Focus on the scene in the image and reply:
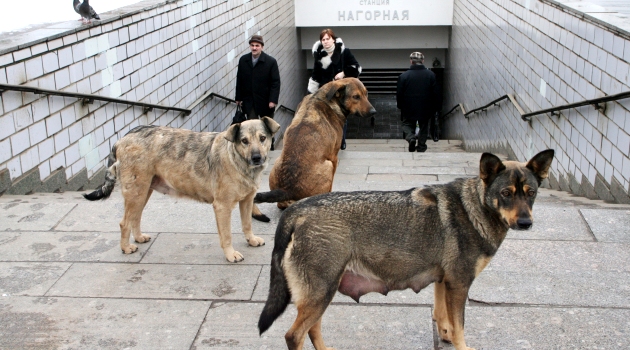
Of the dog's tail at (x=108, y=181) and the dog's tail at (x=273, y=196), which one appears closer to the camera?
the dog's tail at (x=108, y=181)

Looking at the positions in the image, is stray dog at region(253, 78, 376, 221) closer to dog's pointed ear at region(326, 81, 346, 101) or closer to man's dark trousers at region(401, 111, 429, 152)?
dog's pointed ear at region(326, 81, 346, 101)

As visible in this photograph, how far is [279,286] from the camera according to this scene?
3365 mm

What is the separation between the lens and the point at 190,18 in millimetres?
10484

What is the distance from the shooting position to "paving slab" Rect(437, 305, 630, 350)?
3746mm

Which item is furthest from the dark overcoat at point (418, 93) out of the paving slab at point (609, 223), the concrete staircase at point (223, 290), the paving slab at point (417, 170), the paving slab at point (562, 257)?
the paving slab at point (562, 257)

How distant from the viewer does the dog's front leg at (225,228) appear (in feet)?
16.4

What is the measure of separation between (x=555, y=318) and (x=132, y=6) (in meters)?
7.25

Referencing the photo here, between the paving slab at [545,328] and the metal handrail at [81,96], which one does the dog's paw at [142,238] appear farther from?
the paving slab at [545,328]

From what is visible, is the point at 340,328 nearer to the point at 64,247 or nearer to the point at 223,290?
the point at 223,290

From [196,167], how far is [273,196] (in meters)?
1.13

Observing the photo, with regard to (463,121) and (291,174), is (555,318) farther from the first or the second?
(463,121)

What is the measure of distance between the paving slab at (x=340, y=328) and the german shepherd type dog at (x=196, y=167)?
3.08 feet

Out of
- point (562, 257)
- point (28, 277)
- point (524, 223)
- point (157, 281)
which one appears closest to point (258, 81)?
point (157, 281)

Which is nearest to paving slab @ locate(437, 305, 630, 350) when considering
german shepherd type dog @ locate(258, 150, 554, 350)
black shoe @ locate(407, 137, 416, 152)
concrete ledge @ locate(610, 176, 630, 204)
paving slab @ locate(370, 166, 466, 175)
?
german shepherd type dog @ locate(258, 150, 554, 350)
